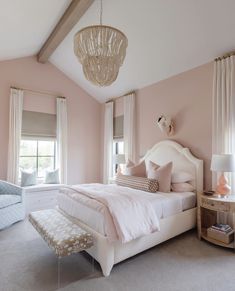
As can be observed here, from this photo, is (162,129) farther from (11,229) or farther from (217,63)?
(11,229)

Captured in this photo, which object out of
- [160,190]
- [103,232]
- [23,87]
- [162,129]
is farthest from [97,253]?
[23,87]

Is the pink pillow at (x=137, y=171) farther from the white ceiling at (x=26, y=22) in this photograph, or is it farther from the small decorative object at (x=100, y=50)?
the white ceiling at (x=26, y=22)

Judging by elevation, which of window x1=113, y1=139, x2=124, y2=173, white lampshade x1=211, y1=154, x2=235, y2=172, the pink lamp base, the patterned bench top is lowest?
the patterned bench top

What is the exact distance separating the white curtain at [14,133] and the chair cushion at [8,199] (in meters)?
1.01

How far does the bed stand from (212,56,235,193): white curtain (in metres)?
0.47

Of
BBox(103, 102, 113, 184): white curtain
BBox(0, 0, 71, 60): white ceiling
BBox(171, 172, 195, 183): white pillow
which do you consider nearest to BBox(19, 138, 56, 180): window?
BBox(103, 102, 113, 184): white curtain

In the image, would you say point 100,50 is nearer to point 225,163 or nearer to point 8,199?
point 225,163

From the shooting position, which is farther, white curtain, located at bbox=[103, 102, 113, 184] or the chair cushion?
white curtain, located at bbox=[103, 102, 113, 184]

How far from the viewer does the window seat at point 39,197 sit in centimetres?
427

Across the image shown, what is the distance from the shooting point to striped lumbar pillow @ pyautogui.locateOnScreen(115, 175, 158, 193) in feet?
10.4

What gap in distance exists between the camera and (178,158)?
3.78m

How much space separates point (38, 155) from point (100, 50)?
3.79m

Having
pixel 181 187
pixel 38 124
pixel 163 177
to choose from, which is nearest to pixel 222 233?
pixel 181 187

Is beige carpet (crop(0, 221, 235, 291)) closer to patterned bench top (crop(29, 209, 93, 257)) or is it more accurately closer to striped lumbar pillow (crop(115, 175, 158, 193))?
patterned bench top (crop(29, 209, 93, 257))
